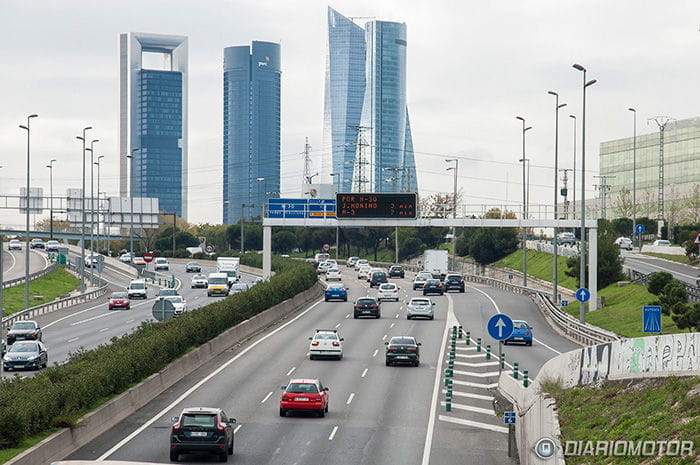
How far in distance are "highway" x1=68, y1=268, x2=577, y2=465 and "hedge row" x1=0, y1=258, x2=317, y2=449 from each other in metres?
1.12

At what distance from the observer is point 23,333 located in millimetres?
51438

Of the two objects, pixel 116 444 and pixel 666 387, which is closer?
pixel 666 387

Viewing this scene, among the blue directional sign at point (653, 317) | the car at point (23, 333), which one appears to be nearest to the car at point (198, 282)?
the car at point (23, 333)

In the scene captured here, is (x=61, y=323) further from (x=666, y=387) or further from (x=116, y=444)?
(x=666, y=387)

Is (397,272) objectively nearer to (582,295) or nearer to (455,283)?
(455,283)

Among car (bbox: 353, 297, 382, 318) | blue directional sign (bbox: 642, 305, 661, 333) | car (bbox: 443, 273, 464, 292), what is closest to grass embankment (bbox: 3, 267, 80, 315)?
car (bbox: 353, 297, 382, 318)

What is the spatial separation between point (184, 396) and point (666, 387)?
18.0 metres

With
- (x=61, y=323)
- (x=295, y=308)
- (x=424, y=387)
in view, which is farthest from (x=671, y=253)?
(x=424, y=387)

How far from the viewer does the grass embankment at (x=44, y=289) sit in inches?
3209

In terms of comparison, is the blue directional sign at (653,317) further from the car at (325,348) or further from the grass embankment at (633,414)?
the car at (325,348)

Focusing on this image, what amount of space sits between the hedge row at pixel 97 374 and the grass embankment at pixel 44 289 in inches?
1285

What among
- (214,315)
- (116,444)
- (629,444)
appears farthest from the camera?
(214,315)

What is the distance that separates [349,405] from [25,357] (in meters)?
15.2

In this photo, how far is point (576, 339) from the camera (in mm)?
56156
